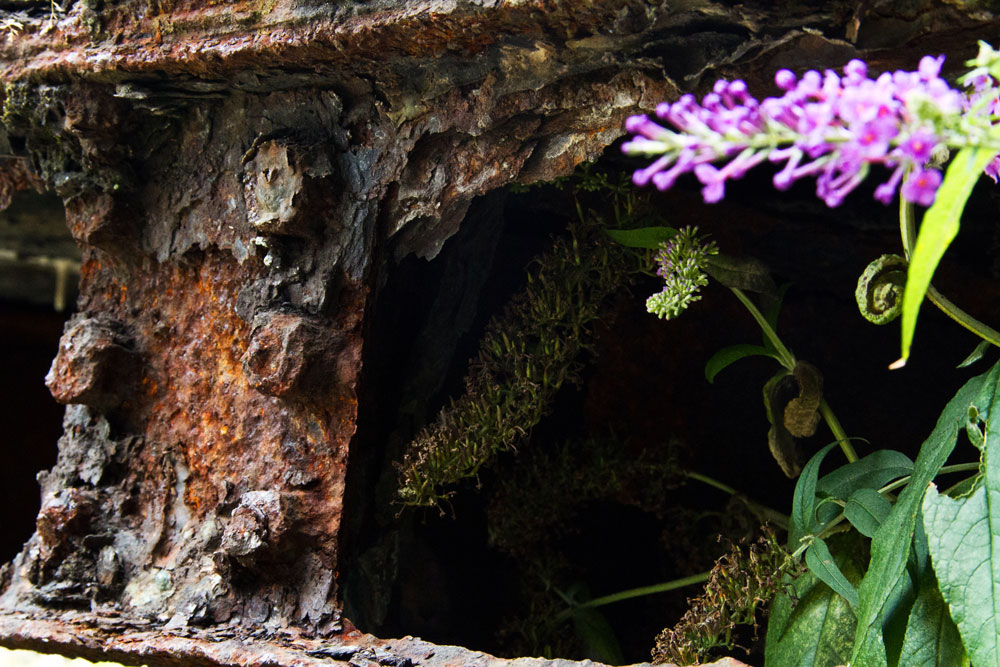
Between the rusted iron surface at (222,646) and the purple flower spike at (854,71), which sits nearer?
the purple flower spike at (854,71)

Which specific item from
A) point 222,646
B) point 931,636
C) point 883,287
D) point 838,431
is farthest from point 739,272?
point 222,646

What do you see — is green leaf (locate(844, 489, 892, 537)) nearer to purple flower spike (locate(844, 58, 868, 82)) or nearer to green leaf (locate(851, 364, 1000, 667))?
green leaf (locate(851, 364, 1000, 667))

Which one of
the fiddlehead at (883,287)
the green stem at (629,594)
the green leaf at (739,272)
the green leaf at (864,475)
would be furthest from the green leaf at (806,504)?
the green stem at (629,594)

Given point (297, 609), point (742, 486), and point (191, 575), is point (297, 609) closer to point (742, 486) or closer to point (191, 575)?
point (191, 575)

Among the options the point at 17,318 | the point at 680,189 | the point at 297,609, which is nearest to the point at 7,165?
the point at 297,609

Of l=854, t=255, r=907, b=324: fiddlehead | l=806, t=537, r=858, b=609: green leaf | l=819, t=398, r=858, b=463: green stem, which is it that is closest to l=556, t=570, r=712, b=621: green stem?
l=819, t=398, r=858, b=463: green stem

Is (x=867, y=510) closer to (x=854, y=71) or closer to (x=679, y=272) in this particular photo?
(x=679, y=272)

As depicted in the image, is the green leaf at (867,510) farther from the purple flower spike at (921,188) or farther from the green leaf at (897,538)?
the purple flower spike at (921,188)
